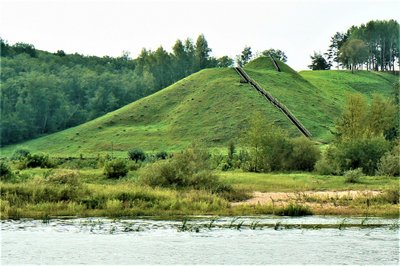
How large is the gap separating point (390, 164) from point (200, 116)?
51583 millimetres

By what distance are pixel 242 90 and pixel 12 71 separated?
250 ft

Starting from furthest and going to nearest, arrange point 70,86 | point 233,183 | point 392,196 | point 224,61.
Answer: point 224,61 → point 70,86 → point 233,183 → point 392,196

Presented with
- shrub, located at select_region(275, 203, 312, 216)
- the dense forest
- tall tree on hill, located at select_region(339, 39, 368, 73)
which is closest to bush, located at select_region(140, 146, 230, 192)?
shrub, located at select_region(275, 203, 312, 216)

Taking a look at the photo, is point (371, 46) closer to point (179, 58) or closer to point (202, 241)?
point (179, 58)

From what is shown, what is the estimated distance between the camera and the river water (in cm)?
2589

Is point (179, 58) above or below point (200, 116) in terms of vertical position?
above

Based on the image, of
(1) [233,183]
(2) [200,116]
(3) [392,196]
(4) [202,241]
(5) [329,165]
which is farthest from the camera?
(2) [200,116]

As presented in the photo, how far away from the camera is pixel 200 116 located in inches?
4114

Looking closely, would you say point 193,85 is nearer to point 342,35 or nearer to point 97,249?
point 342,35

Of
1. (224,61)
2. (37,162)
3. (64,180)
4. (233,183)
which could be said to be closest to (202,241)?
(64,180)

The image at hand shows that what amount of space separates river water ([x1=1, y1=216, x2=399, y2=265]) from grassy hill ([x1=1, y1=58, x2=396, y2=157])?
5347 centimetres

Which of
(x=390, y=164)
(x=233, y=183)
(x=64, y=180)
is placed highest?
(x=390, y=164)

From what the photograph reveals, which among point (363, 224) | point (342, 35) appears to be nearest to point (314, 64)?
point (342, 35)

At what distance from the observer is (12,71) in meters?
168
